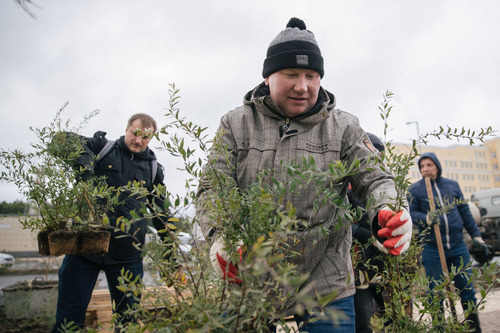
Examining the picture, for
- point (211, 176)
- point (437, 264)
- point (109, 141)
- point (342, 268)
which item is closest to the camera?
point (211, 176)

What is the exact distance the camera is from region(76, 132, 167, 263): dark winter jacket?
301cm

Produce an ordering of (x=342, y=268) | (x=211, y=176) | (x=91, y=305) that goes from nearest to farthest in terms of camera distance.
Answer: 1. (x=211, y=176)
2. (x=342, y=268)
3. (x=91, y=305)

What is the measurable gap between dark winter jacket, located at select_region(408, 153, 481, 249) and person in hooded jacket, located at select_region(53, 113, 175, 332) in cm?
289

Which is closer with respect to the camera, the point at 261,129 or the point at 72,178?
the point at 261,129

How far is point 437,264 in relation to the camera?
14.0ft

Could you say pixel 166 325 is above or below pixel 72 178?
below

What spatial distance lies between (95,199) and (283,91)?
1749 mm

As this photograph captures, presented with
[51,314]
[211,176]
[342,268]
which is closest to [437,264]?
[342,268]

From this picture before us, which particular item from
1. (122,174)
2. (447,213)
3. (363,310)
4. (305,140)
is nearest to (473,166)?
(447,213)

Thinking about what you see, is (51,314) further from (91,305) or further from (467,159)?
(467,159)

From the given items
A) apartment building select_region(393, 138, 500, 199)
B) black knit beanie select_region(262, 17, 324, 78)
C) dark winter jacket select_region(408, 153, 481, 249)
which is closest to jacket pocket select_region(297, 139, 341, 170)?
black knit beanie select_region(262, 17, 324, 78)

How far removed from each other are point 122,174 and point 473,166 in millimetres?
68830

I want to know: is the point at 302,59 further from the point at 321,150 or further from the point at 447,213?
the point at 447,213

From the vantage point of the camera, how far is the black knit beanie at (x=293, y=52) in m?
1.90
